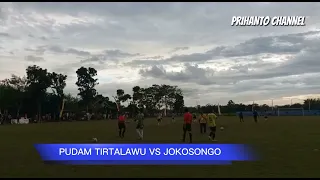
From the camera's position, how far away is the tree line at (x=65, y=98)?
97.2m

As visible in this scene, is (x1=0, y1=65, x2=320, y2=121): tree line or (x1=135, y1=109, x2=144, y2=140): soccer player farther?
(x1=0, y1=65, x2=320, y2=121): tree line

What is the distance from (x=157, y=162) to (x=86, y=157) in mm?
2205

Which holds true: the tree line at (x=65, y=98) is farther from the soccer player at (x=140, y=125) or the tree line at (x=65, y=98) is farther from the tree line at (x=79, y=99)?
the soccer player at (x=140, y=125)

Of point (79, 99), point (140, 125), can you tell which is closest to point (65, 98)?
point (79, 99)

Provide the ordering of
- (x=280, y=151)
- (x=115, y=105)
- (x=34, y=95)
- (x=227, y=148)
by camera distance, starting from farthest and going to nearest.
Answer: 1. (x=115, y=105)
2. (x=34, y=95)
3. (x=280, y=151)
4. (x=227, y=148)

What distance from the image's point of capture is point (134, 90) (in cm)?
12581

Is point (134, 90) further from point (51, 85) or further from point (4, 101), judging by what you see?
point (4, 101)

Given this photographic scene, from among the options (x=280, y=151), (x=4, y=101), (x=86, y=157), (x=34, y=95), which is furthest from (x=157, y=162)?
Result: (x=34, y=95)

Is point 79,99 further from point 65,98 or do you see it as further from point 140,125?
point 140,125

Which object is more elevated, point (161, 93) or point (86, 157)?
point (161, 93)

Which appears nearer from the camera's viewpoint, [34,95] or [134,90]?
[34,95]

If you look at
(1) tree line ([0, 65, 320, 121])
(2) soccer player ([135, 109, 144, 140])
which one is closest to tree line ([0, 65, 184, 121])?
(1) tree line ([0, 65, 320, 121])

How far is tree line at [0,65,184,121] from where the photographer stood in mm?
97188

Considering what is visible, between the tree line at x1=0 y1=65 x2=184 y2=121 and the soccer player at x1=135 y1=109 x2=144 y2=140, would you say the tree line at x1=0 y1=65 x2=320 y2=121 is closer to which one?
the tree line at x1=0 y1=65 x2=184 y2=121
